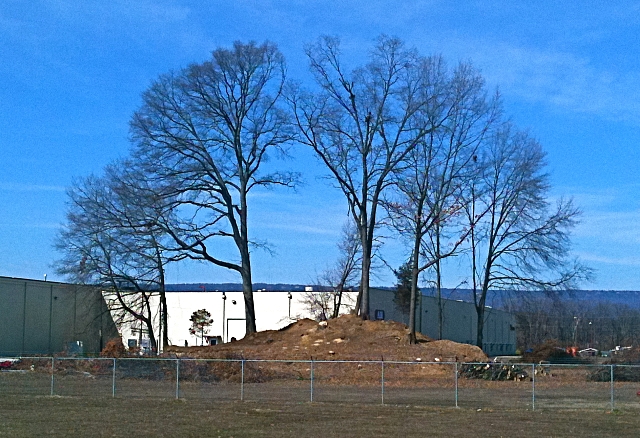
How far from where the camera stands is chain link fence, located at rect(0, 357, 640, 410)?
3159 cm

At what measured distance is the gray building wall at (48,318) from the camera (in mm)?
61344

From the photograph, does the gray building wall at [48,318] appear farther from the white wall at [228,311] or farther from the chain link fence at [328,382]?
the chain link fence at [328,382]

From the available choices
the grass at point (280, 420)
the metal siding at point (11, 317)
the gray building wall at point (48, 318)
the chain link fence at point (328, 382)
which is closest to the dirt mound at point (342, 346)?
the chain link fence at point (328, 382)

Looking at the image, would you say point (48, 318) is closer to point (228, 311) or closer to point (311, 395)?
point (228, 311)

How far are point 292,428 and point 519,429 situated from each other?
20.4 feet

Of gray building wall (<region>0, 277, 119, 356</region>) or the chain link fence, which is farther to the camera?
gray building wall (<region>0, 277, 119, 356</region>)

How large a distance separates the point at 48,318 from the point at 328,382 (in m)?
35.8

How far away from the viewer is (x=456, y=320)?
91188mm

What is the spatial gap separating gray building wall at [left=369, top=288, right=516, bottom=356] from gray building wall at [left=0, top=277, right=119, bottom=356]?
24.1m

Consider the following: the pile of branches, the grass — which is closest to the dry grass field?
the grass

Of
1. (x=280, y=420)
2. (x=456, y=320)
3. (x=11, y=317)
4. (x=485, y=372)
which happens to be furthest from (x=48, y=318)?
(x=280, y=420)

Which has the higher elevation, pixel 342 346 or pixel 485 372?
pixel 342 346

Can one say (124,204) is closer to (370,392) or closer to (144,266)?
(144,266)

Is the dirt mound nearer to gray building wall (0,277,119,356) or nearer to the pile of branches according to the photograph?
the pile of branches
